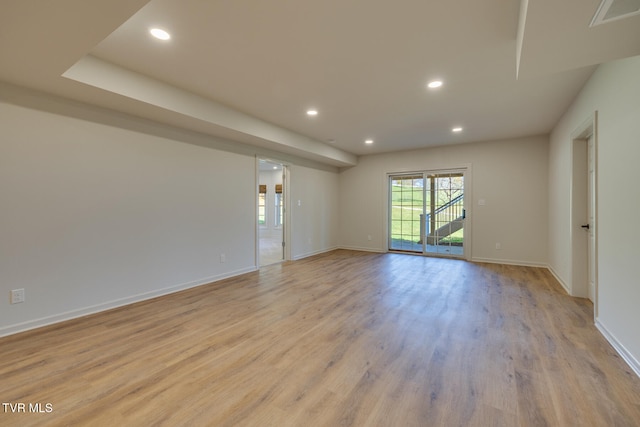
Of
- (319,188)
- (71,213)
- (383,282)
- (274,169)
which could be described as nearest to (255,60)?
(71,213)

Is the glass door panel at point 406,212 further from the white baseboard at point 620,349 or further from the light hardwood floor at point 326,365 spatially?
the white baseboard at point 620,349

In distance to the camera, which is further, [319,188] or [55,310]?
[319,188]

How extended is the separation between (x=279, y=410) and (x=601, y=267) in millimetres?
3027

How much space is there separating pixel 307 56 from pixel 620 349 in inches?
Result: 137

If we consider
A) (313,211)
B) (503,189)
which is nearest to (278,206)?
(313,211)

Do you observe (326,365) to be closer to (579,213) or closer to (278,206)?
(579,213)

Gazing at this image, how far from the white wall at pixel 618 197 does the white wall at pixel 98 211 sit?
14.7ft

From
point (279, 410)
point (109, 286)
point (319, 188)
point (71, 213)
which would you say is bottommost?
point (279, 410)

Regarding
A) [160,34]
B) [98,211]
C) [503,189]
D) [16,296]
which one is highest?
[160,34]

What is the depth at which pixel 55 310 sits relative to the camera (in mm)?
2756

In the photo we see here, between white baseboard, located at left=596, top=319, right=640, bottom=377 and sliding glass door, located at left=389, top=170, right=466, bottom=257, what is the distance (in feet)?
12.1

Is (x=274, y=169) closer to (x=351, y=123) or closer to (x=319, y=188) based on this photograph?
(x=319, y=188)

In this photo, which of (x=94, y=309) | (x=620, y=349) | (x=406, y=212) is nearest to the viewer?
(x=620, y=349)

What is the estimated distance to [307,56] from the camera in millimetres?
2512
